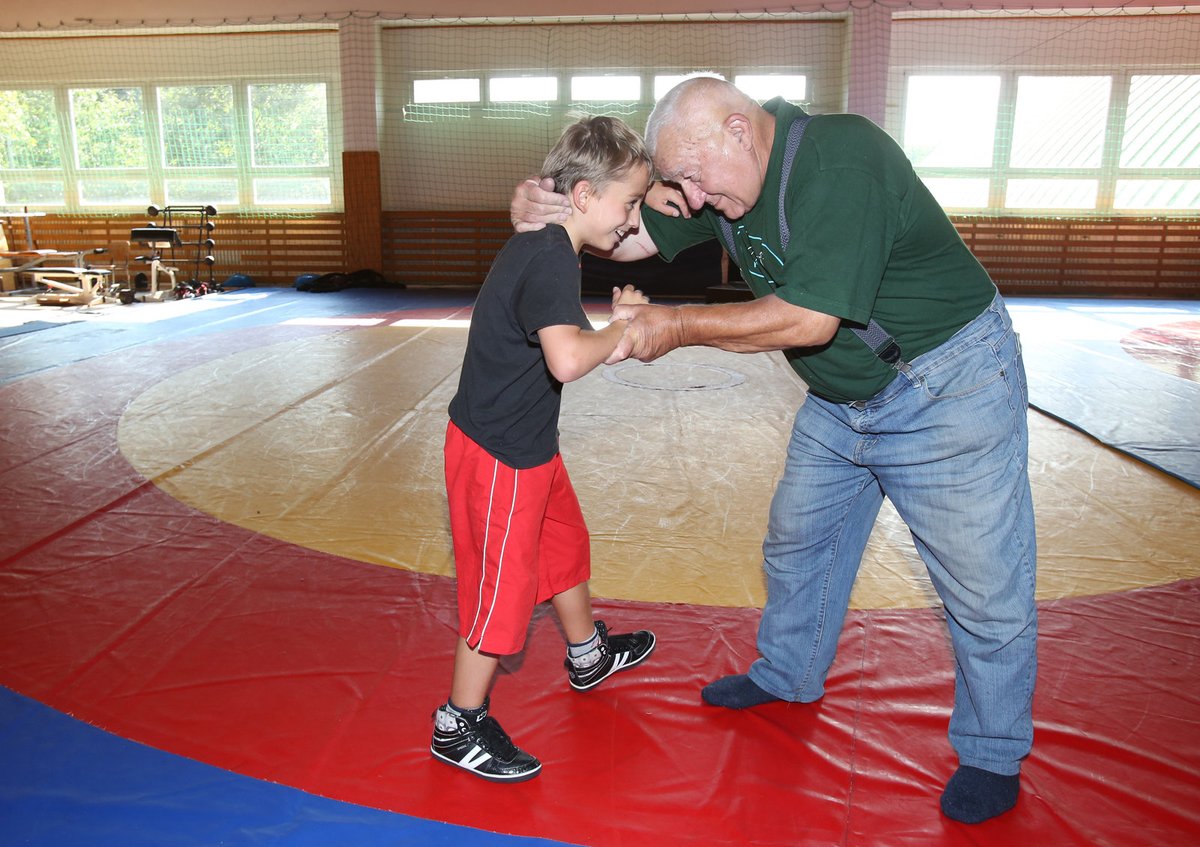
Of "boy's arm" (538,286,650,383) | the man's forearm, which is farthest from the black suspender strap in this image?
"boy's arm" (538,286,650,383)

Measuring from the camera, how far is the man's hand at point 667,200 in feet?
8.18

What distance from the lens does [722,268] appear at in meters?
14.6

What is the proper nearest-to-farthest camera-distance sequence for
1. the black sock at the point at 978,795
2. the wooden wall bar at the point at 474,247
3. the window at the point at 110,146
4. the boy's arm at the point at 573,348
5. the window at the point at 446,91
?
the boy's arm at the point at 573,348
the black sock at the point at 978,795
the wooden wall bar at the point at 474,247
the window at the point at 446,91
the window at the point at 110,146

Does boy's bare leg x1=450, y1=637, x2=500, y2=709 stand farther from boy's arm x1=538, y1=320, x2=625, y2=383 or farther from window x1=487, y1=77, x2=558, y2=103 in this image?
window x1=487, y1=77, x2=558, y2=103

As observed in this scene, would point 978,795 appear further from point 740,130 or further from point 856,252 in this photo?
point 740,130

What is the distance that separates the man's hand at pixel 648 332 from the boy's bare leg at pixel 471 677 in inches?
35.1

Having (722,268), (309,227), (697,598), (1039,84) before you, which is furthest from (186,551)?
(1039,84)

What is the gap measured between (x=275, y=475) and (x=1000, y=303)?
3788 mm

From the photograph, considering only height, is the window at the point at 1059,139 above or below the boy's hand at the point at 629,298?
above

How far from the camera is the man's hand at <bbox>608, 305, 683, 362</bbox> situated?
2012 mm

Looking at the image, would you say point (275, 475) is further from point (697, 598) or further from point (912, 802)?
point (912, 802)

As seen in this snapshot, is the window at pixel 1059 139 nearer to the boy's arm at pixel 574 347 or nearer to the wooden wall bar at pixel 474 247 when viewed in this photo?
the wooden wall bar at pixel 474 247

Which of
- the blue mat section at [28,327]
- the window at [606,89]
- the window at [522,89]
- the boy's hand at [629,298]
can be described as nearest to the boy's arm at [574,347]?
the boy's hand at [629,298]

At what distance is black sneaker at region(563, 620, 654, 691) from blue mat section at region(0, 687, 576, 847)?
2.24ft
